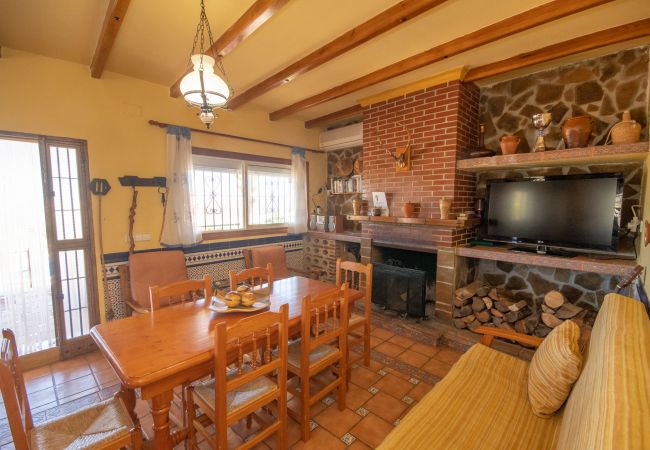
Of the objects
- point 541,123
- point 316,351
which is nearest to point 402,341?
point 316,351

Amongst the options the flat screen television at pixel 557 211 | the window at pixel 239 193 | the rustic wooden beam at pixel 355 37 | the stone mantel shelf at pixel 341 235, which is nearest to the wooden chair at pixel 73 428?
the window at pixel 239 193

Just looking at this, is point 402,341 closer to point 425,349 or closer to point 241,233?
point 425,349

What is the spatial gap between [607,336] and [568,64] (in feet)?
8.75

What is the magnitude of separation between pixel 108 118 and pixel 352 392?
3.22m

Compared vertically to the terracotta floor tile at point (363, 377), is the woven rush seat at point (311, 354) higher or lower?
higher

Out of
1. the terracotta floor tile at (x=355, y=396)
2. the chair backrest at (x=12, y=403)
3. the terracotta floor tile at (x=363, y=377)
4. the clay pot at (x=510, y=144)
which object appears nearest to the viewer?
the chair backrest at (x=12, y=403)

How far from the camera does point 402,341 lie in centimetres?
289

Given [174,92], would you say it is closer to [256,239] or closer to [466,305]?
[256,239]

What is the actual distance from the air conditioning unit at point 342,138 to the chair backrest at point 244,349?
3.15 metres

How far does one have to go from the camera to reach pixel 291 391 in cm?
178

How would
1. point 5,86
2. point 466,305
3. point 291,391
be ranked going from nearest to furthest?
1. point 291,391
2. point 5,86
3. point 466,305

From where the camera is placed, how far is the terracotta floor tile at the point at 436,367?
238 centimetres

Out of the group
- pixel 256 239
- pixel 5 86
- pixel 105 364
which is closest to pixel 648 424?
pixel 105 364

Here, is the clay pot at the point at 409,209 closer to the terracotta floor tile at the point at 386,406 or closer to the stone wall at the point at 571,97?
the stone wall at the point at 571,97
